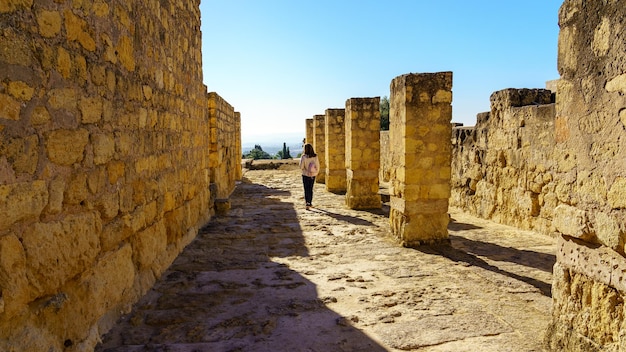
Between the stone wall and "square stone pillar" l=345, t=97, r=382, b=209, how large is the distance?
6759mm

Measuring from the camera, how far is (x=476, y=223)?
7965 millimetres

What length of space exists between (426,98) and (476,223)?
10.9 feet

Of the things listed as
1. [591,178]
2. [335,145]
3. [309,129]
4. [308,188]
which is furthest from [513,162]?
[309,129]

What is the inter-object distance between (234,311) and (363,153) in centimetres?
680

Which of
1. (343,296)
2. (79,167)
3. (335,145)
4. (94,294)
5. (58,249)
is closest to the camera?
(58,249)

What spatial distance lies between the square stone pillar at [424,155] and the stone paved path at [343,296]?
354 mm

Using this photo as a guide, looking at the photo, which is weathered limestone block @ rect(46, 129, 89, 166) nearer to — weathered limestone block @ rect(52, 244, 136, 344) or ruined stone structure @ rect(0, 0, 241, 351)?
ruined stone structure @ rect(0, 0, 241, 351)

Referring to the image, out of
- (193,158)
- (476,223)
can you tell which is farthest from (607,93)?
(476,223)

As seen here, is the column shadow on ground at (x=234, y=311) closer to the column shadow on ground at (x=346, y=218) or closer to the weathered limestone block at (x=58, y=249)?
the weathered limestone block at (x=58, y=249)

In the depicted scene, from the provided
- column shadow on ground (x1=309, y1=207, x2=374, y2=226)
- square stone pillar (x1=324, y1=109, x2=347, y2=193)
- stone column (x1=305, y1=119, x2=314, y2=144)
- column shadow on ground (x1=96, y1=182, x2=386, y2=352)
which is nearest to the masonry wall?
column shadow on ground (x1=96, y1=182, x2=386, y2=352)

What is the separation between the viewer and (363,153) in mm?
9812

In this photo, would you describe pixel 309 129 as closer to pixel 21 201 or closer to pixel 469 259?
pixel 469 259

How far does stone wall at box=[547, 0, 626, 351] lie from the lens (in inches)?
91.0

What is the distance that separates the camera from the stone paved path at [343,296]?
303 cm
